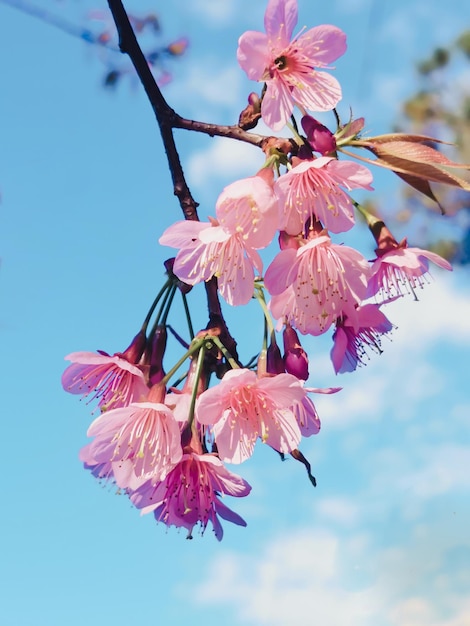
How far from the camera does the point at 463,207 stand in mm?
6383

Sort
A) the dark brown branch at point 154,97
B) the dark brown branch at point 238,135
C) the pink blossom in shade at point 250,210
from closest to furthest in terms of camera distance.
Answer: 1. the pink blossom in shade at point 250,210
2. the dark brown branch at point 238,135
3. the dark brown branch at point 154,97

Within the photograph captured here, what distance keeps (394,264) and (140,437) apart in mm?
599

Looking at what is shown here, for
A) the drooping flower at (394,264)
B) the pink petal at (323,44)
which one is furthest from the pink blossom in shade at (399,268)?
the pink petal at (323,44)

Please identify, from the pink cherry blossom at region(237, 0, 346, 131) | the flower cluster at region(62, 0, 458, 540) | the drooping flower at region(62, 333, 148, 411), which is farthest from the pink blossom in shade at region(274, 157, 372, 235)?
the drooping flower at region(62, 333, 148, 411)

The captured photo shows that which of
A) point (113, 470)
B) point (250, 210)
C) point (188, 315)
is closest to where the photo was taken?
point (250, 210)

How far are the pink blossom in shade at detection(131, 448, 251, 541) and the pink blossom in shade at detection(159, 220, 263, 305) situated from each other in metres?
0.30

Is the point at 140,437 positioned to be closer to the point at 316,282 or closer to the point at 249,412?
the point at 249,412

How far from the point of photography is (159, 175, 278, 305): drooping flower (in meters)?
1.16

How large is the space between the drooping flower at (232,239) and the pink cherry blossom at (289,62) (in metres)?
0.19

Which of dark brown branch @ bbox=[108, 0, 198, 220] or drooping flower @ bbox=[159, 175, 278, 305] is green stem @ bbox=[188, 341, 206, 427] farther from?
dark brown branch @ bbox=[108, 0, 198, 220]

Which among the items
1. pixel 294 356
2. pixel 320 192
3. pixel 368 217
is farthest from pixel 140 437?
pixel 368 217

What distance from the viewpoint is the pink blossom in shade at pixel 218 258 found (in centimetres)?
123

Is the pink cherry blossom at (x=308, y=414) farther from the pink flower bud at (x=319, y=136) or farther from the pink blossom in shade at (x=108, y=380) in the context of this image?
the pink flower bud at (x=319, y=136)

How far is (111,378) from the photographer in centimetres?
137
